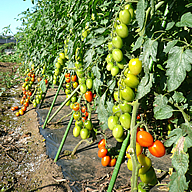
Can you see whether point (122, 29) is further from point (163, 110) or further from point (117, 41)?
point (163, 110)

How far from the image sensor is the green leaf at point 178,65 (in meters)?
0.53

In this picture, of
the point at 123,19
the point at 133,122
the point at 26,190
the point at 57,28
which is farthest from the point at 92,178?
the point at 57,28

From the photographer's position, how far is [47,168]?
1.81 metres

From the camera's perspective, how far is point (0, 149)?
219 centimetres

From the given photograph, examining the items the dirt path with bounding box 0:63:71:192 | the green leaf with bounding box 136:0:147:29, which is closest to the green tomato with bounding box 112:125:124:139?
the green leaf with bounding box 136:0:147:29

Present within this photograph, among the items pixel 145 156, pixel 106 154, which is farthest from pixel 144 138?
pixel 106 154

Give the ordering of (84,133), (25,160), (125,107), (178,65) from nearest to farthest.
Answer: (178,65) → (125,107) → (84,133) → (25,160)

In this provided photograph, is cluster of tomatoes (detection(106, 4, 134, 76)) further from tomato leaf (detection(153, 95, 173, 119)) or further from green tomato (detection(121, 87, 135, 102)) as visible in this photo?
tomato leaf (detection(153, 95, 173, 119))

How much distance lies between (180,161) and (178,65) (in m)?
0.30

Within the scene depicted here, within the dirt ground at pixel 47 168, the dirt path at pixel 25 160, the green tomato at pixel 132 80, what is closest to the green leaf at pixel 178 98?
the green tomato at pixel 132 80

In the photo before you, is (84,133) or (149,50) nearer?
(149,50)

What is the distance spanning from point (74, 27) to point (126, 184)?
4.32ft

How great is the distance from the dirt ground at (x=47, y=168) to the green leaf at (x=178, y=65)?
0.89 metres

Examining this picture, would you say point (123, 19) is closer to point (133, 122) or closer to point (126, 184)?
point (133, 122)
